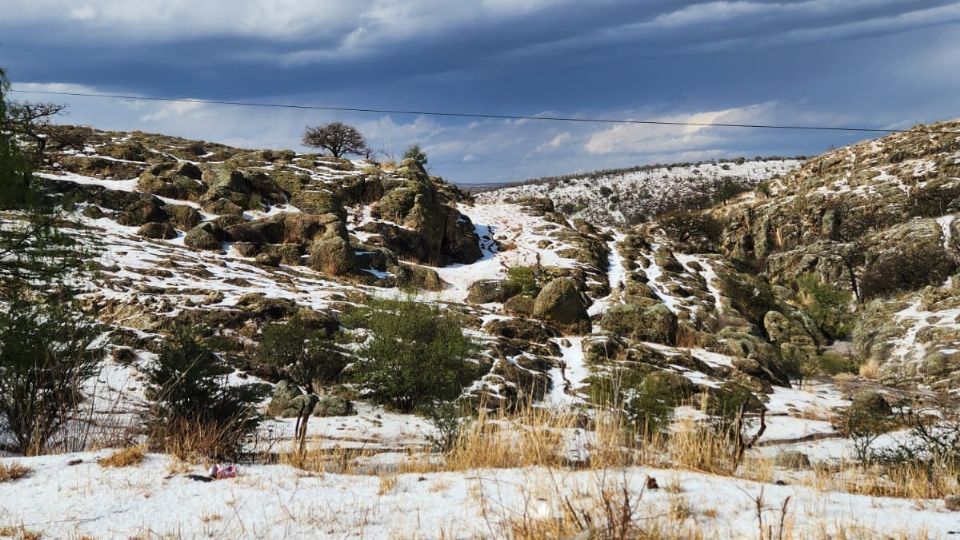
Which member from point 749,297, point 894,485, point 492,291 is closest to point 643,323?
point 492,291

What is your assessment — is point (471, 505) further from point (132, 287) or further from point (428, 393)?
point (132, 287)

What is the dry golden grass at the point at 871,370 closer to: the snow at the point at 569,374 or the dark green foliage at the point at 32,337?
the snow at the point at 569,374

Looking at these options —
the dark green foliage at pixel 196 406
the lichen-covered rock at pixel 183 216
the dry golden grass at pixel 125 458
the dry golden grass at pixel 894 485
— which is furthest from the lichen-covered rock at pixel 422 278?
the dry golden grass at pixel 894 485

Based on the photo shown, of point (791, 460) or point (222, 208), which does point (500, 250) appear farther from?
point (791, 460)

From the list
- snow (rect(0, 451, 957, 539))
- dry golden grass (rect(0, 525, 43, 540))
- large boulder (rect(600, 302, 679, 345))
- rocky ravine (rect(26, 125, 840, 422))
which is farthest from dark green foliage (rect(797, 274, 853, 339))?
dry golden grass (rect(0, 525, 43, 540))

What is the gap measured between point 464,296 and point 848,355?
17.5 m

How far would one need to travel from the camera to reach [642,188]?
110 meters

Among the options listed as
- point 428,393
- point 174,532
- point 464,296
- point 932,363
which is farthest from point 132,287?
point 932,363

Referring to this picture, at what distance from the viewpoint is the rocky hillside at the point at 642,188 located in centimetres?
9381

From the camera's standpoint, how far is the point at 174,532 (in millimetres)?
2893

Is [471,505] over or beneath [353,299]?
beneath

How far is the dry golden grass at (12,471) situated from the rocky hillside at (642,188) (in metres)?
81.4

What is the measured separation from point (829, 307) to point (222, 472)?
33.1 metres

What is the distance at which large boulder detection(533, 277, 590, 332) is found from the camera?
20.4 meters
